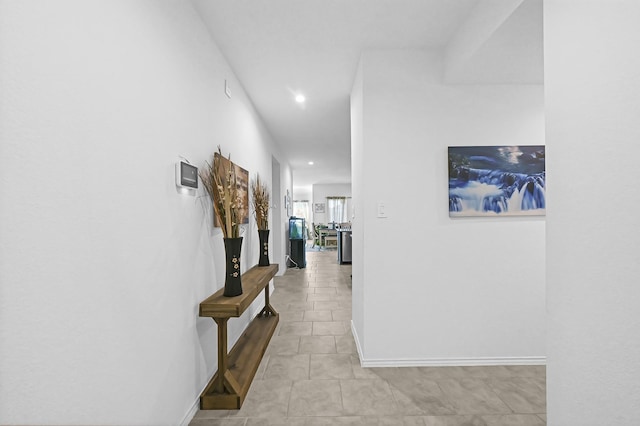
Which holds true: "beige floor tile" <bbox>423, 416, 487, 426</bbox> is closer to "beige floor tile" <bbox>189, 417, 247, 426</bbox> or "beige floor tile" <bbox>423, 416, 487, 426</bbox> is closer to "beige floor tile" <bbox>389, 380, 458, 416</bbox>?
"beige floor tile" <bbox>389, 380, 458, 416</bbox>

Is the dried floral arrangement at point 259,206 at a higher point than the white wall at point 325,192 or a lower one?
lower

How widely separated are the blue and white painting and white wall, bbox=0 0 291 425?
6.70 feet

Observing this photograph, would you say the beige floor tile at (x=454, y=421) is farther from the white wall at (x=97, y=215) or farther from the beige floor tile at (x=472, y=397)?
the white wall at (x=97, y=215)

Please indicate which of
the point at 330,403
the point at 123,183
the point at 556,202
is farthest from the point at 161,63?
the point at 330,403

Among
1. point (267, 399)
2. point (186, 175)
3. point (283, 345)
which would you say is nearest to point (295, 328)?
point (283, 345)

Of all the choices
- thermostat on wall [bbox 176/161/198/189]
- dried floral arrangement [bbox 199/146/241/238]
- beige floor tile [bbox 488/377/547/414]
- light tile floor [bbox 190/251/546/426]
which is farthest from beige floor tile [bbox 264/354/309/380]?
thermostat on wall [bbox 176/161/198/189]

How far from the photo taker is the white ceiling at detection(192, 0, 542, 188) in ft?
6.62

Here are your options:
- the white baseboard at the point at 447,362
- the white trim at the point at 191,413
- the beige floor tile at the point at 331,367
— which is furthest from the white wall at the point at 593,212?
the white trim at the point at 191,413

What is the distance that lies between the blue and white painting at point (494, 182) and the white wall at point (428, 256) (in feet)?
0.26

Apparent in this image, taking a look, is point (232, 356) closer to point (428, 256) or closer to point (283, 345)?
point (283, 345)

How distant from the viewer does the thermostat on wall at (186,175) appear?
5.75 feet

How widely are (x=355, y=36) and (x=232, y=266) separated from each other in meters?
1.96

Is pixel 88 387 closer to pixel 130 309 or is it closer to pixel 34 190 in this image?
pixel 130 309

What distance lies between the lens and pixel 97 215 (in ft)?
3.67
